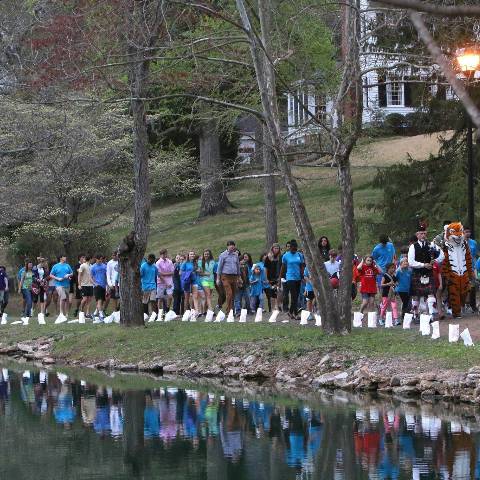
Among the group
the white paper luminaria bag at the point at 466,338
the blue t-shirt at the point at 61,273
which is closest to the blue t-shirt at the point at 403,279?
the white paper luminaria bag at the point at 466,338

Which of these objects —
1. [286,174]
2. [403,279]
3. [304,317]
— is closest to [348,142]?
[286,174]

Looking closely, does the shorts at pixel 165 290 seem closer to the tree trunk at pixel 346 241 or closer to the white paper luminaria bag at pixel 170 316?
the white paper luminaria bag at pixel 170 316

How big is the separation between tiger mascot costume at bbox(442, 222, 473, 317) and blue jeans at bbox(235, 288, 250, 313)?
21.7ft

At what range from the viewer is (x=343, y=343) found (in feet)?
62.8

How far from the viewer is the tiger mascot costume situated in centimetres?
2097

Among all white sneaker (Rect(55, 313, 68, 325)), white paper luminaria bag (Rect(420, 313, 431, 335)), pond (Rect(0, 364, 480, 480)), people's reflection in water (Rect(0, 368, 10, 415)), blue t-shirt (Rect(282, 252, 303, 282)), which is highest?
blue t-shirt (Rect(282, 252, 303, 282))

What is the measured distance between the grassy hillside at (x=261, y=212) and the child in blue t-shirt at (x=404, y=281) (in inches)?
606

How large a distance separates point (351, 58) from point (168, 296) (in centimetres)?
1081

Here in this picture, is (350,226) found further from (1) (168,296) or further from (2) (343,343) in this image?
(1) (168,296)

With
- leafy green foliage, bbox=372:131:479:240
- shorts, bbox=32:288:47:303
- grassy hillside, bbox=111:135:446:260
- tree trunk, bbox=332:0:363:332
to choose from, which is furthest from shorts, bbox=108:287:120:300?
grassy hillside, bbox=111:135:446:260

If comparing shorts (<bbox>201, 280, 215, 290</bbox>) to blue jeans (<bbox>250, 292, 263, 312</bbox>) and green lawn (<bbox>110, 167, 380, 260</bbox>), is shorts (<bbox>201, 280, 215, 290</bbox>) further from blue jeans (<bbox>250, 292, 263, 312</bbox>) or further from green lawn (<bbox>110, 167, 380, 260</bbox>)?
green lawn (<bbox>110, 167, 380, 260</bbox>)

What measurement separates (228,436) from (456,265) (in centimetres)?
809

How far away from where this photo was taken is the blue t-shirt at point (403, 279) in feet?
72.0

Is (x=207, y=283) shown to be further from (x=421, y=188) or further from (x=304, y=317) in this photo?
(x=421, y=188)
